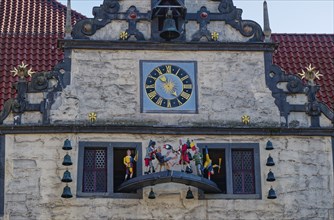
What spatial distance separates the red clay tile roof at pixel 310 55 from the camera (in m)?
27.5

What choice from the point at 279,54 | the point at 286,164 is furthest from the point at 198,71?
the point at 279,54

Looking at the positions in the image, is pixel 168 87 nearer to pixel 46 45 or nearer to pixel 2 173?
pixel 2 173

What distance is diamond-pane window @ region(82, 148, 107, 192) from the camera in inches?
938

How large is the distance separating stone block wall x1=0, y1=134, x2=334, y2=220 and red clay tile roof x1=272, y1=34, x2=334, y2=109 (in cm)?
286

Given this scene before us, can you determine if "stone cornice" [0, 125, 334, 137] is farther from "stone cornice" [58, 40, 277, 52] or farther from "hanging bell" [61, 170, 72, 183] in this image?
"stone cornice" [58, 40, 277, 52]

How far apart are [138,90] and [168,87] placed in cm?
63

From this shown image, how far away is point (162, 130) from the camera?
24.2m

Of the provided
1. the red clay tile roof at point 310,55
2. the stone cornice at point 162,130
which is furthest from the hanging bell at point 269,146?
the red clay tile roof at point 310,55

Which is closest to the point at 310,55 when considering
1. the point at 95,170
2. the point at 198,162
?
the point at 198,162

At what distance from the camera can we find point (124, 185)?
23516mm

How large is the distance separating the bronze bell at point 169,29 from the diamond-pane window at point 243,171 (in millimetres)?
2784

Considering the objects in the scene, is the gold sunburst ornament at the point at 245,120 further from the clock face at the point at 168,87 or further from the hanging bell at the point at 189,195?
the hanging bell at the point at 189,195

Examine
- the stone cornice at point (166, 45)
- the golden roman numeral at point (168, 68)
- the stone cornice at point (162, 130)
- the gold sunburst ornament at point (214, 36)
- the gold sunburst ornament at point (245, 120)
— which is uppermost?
the gold sunburst ornament at point (214, 36)

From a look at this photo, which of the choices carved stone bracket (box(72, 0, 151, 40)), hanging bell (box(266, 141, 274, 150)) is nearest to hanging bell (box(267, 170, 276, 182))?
hanging bell (box(266, 141, 274, 150))
